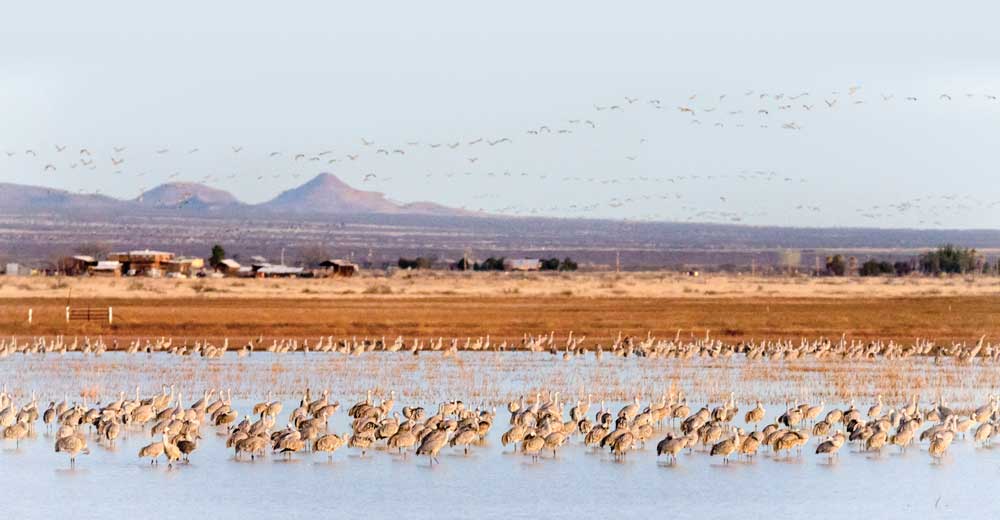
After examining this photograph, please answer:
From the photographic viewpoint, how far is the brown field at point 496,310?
4244cm

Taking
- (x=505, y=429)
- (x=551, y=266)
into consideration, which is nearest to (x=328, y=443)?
(x=505, y=429)

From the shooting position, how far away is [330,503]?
56.7 ft

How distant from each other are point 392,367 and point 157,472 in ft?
44.6

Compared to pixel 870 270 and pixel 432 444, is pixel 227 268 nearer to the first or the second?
pixel 870 270

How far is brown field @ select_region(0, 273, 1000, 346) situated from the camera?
42438 millimetres

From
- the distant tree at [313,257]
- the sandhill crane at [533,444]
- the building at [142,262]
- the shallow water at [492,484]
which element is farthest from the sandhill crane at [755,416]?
the distant tree at [313,257]

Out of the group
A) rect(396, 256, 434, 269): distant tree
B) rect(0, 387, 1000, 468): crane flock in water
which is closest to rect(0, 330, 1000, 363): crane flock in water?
rect(0, 387, 1000, 468): crane flock in water

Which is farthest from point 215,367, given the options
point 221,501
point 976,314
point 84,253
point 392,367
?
point 84,253

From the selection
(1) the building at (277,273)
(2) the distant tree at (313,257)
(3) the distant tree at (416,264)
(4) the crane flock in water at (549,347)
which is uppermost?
(4) the crane flock in water at (549,347)

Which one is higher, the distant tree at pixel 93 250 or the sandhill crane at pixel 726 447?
the sandhill crane at pixel 726 447

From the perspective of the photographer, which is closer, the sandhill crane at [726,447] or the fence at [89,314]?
the sandhill crane at [726,447]

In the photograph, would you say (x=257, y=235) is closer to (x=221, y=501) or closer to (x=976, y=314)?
(x=976, y=314)

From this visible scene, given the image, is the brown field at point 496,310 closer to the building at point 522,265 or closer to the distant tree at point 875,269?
the distant tree at point 875,269

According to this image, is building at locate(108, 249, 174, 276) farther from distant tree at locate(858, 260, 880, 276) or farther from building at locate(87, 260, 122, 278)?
distant tree at locate(858, 260, 880, 276)
